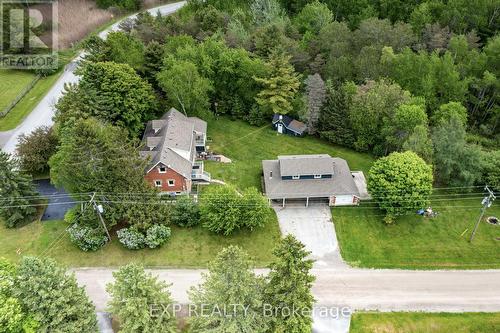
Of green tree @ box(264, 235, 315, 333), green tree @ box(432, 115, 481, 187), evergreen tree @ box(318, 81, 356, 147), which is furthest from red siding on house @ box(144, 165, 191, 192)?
green tree @ box(432, 115, 481, 187)

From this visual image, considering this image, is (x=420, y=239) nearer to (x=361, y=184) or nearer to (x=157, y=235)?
(x=361, y=184)

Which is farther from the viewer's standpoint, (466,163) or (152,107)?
(152,107)

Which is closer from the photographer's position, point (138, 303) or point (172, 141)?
point (138, 303)

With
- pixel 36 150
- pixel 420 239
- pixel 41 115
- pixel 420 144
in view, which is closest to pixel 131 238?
pixel 36 150

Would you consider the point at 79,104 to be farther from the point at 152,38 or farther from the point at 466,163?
the point at 466,163

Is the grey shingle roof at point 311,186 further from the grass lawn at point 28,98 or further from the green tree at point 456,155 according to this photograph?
the grass lawn at point 28,98

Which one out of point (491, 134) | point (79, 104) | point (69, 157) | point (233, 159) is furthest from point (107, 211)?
point (491, 134)

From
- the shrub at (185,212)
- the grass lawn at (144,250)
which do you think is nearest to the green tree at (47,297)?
the grass lawn at (144,250)

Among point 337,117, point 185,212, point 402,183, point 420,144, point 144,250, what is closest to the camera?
point 144,250
